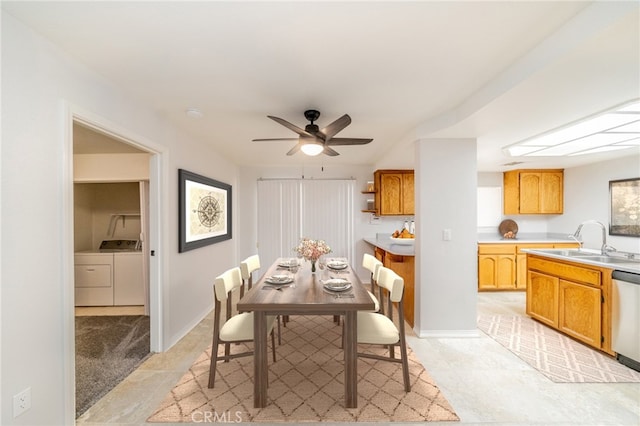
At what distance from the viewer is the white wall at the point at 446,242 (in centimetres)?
296

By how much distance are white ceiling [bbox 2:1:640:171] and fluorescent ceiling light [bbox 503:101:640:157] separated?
19cm

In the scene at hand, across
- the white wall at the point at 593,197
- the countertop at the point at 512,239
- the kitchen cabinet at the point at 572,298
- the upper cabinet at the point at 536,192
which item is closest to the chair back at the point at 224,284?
the countertop at the point at 512,239

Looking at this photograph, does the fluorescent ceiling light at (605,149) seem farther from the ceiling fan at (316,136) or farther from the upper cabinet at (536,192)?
the ceiling fan at (316,136)

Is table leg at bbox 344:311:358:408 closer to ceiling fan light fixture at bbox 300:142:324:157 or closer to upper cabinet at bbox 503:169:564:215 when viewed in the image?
ceiling fan light fixture at bbox 300:142:324:157

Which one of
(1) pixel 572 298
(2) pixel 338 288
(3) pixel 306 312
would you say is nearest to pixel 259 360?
(3) pixel 306 312

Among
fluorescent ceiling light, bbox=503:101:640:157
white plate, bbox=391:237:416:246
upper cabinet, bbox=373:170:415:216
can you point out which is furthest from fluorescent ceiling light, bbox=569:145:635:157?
white plate, bbox=391:237:416:246

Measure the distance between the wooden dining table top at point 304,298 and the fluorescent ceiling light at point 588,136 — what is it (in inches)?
96.4

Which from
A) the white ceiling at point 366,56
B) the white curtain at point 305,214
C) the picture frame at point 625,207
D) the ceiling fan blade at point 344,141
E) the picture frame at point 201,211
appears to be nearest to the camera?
the white ceiling at point 366,56

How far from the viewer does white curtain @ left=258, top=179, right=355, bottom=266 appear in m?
5.21

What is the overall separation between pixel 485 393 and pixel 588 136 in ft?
8.98

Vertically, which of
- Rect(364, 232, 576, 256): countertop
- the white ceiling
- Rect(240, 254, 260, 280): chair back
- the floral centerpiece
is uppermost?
the white ceiling

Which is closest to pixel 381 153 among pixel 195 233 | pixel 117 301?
pixel 195 233

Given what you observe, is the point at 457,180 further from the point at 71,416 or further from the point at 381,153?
the point at 71,416

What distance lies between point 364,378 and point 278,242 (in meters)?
3.35
